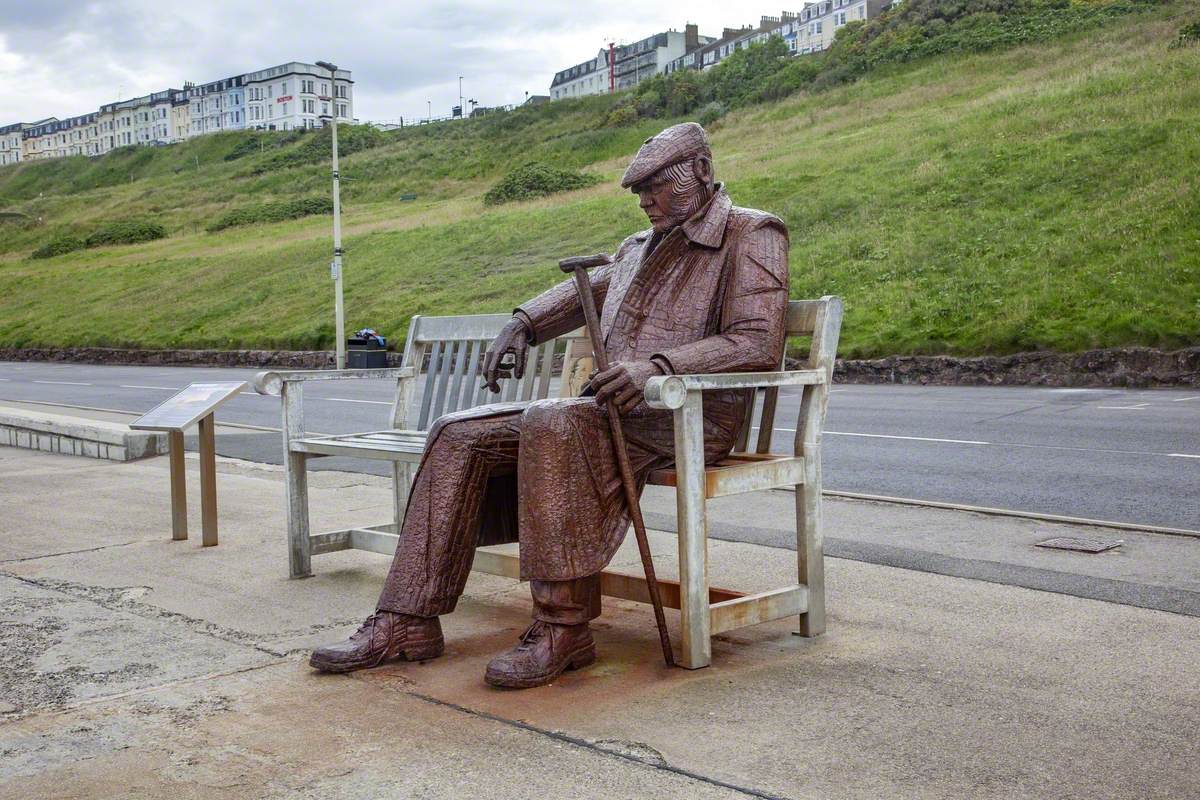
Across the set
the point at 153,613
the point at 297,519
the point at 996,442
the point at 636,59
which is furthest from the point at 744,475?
the point at 636,59

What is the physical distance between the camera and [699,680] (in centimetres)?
369

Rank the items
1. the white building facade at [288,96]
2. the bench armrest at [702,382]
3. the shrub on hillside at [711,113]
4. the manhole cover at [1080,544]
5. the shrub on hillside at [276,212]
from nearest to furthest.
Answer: the bench armrest at [702,382], the manhole cover at [1080,544], the shrub on hillside at [711,113], the shrub on hillside at [276,212], the white building facade at [288,96]

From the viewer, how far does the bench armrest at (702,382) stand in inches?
140

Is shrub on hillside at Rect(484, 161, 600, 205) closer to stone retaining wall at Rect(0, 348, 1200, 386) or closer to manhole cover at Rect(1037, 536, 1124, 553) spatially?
stone retaining wall at Rect(0, 348, 1200, 386)

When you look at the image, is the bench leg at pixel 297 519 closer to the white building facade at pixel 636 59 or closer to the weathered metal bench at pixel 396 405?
the weathered metal bench at pixel 396 405

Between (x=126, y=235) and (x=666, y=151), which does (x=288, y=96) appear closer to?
(x=126, y=235)

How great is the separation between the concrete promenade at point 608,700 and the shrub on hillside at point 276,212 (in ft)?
196

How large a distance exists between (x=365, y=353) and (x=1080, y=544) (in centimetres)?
2420

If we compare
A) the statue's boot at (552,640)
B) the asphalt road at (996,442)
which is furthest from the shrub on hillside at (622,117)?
the statue's boot at (552,640)

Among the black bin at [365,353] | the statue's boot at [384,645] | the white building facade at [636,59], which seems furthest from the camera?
the white building facade at [636,59]

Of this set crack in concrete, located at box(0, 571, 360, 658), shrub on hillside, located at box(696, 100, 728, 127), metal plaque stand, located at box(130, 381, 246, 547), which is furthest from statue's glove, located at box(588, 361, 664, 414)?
shrub on hillside, located at box(696, 100, 728, 127)

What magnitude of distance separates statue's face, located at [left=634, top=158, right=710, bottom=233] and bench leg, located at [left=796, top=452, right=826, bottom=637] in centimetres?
94

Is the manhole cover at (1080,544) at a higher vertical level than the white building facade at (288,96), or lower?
lower

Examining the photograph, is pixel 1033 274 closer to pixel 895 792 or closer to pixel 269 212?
pixel 895 792
